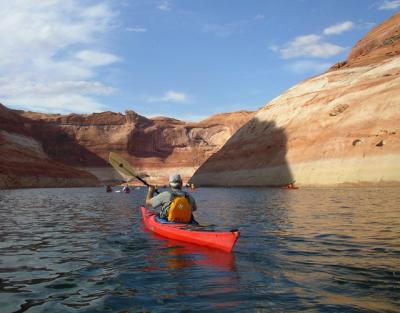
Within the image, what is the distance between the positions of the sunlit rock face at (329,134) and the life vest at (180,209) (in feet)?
103

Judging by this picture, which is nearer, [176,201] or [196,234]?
[196,234]

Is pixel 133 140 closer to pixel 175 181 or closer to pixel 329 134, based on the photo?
pixel 329 134

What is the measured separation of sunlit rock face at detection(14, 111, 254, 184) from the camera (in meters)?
123

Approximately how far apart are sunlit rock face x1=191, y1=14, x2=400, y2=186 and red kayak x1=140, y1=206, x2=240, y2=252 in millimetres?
31306

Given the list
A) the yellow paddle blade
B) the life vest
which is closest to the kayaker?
the life vest

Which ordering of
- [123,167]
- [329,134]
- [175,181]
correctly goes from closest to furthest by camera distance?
[175,181], [123,167], [329,134]

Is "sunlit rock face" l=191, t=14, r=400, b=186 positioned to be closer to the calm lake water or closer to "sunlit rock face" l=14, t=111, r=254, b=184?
the calm lake water

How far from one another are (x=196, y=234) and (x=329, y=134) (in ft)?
142

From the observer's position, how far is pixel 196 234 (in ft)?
35.2

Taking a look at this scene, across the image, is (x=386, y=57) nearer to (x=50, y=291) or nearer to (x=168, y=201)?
(x=168, y=201)

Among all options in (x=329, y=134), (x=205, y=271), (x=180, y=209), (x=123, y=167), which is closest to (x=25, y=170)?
(x=329, y=134)

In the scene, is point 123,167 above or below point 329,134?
below

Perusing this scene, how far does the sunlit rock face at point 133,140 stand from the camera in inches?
4830

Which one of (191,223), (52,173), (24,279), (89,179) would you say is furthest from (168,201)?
(89,179)
